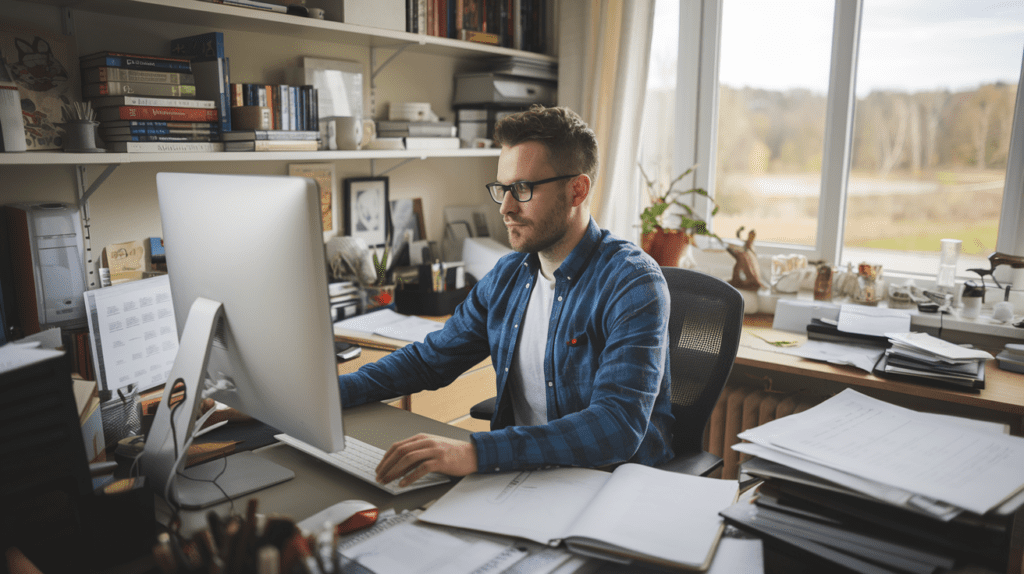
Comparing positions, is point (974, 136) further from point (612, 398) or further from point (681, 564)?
point (681, 564)

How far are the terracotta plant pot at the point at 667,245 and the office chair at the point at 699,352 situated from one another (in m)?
0.90

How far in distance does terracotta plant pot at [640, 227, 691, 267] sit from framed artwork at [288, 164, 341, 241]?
1147mm

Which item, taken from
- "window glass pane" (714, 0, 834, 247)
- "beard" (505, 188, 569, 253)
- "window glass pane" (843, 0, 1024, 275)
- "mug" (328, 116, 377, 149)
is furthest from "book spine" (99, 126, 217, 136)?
"window glass pane" (843, 0, 1024, 275)

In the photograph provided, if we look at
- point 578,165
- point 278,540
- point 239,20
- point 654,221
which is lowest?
point 278,540

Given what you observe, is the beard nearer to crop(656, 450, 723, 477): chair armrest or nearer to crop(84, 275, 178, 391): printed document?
crop(656, 450, 723, 477): chair armrest

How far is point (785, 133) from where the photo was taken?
2816mm

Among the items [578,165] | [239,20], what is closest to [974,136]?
[578,165]

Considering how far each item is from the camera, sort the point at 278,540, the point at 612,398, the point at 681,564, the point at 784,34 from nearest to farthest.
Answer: the point at 278,540 → the point at 681,564 → the point at 612,398 → the point at 784,34

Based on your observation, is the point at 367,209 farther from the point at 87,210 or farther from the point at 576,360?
the point at 576,360

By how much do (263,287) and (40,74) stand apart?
1.21m

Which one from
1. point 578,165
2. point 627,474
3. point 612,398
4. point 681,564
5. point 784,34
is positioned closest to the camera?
point 681,564

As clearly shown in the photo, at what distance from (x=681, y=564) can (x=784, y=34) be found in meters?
2.44

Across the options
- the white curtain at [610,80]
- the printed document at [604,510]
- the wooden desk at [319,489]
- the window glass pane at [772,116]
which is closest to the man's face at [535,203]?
the wooden desk at [319,489]

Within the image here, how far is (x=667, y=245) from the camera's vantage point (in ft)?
8.32
